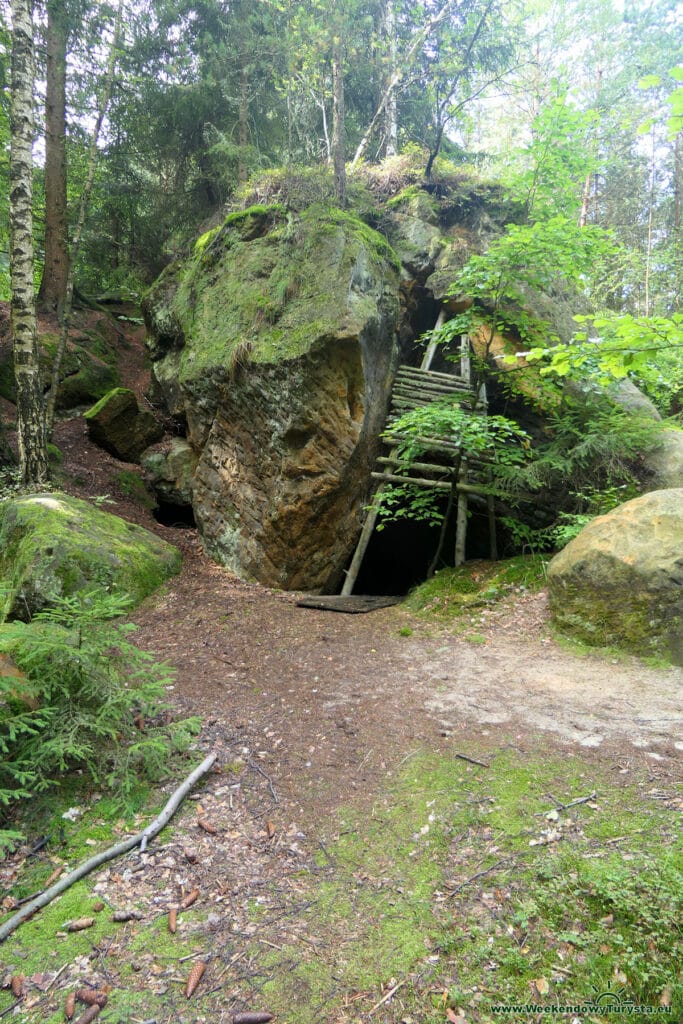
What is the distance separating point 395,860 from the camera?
3.08 metres

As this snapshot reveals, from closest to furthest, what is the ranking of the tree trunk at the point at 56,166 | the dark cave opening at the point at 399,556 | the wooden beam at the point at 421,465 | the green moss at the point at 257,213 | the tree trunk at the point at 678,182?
1. the wooden beam at the point at 421,465
2. the green moss at the point at 257,213
3. the dark cave opening at the point at 399,556
4. the tree trunk at the point at 56,166
5. the tree trunk at the point at 678,182

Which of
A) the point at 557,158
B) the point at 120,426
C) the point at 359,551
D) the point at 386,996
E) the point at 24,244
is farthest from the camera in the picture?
the point at 120,426

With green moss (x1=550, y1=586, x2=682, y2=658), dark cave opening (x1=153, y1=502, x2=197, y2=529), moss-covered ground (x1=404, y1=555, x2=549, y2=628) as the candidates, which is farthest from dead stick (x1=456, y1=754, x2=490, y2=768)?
dark cave opening (x1=153, y1=502, x2=197, y2=529)

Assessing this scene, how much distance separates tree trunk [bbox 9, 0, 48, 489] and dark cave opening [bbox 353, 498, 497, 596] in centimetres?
664

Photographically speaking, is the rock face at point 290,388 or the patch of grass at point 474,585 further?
the rock face at point 290,388

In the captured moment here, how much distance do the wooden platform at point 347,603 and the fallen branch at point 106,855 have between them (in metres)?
4.21

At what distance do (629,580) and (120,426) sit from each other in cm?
971

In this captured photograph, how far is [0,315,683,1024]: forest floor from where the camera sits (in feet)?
7.34

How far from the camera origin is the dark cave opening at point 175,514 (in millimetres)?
10336

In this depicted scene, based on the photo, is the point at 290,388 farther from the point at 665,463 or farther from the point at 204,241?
the point at 665,463

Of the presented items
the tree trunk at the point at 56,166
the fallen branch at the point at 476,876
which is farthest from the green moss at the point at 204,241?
the fallen branch at the point at 476,876

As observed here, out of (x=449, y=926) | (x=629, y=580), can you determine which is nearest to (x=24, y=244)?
(x=629, y=580)

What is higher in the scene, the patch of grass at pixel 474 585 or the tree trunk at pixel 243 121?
the tree trunk at pixel 243 121

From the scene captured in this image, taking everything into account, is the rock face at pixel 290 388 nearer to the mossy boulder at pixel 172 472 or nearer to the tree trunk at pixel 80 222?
the mossy boulder at pixel 172 472
